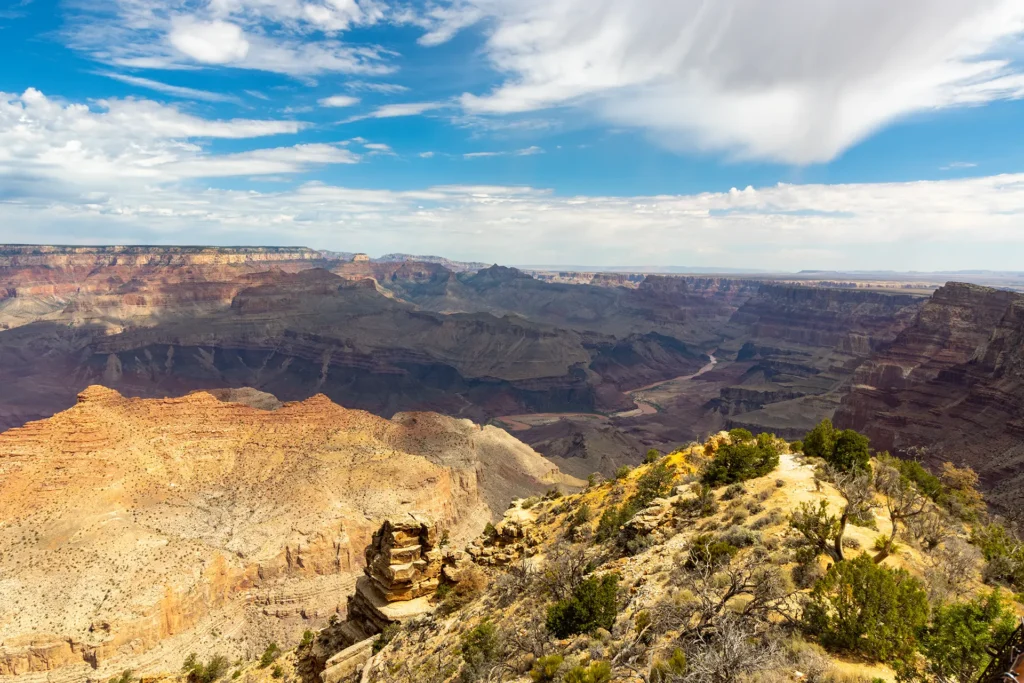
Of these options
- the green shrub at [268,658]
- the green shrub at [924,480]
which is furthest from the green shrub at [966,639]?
the green shrub at [268,658]

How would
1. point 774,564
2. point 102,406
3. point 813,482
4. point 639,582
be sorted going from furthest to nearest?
point 102,406, point 813,482, point 639,582, point 774,564

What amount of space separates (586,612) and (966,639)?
8.23 metres

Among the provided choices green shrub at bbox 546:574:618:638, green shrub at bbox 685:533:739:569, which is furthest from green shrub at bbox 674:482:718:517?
green shrub at bbox 546:574:618:638

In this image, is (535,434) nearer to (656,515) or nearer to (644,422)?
(644,422)

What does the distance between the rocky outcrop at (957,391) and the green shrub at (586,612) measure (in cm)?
5673

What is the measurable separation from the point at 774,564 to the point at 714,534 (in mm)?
2893

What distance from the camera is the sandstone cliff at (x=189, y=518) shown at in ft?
136

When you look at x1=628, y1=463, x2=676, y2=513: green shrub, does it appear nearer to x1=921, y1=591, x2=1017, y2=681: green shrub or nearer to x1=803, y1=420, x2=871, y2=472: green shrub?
x1=803, y1=420, x2=871, y2=472: green shrub

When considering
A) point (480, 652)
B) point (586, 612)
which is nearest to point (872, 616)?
point (586, 612)

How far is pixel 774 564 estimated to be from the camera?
14.9 meters

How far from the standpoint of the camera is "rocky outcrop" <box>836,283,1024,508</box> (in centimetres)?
6322

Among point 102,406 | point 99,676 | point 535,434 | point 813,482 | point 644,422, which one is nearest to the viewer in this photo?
point 813,482

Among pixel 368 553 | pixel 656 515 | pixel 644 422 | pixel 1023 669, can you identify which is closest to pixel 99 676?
pixel 368 553

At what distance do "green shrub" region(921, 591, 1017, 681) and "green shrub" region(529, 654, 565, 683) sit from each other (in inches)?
294
